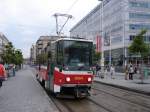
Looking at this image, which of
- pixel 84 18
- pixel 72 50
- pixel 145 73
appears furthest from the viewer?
pixel 84 18

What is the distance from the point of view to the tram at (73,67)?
52.3ft

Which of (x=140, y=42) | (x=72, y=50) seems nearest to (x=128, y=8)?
(x=140, y=42)

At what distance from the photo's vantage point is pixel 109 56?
89.4m

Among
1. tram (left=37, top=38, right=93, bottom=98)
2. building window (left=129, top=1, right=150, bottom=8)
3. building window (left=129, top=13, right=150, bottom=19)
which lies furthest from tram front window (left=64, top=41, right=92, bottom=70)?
building window (left=129, top=1, right=150, bottom=8)

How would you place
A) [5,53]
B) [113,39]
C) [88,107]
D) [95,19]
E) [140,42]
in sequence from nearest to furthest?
[88,107], [140,42], [5,53], [113,39], [95,19]

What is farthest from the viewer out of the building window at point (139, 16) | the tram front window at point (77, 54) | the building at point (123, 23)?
the building window at point (139, 16)

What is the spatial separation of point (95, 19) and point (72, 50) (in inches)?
3462

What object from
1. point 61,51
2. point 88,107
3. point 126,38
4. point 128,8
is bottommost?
point 88,107

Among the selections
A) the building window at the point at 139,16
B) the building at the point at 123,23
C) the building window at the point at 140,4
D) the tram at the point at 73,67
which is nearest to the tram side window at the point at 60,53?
the tram at the point at 73,67

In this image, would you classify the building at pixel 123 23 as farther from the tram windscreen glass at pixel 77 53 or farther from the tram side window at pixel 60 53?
the tram side window at pixel 60 53

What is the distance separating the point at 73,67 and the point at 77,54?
A: 0.77 meters

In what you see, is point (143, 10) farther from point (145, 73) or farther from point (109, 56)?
point (145, 73)

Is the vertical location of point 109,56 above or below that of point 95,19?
below

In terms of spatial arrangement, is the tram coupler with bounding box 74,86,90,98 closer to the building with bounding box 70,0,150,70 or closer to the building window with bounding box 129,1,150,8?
the building with bounding box 70,0,150,70
